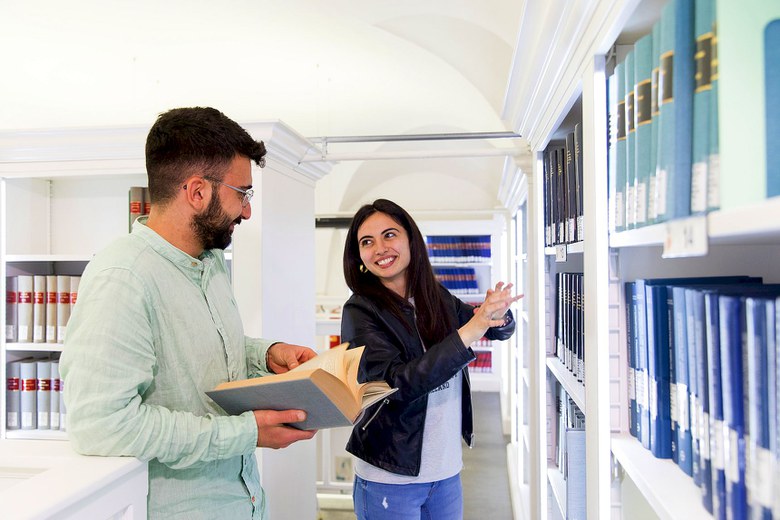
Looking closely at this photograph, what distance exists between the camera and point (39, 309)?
8.83ft

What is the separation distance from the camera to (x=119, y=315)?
109cm

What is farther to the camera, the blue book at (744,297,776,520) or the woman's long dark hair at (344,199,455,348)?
the woman's long dark hair at (344,199,455,348)

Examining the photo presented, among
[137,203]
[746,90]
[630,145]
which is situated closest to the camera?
[746,90]

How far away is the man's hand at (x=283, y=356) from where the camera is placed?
159 centimetres

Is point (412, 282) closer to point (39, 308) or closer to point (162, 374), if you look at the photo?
point (162, 374)

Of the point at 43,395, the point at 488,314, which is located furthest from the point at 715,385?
the point at 43,395

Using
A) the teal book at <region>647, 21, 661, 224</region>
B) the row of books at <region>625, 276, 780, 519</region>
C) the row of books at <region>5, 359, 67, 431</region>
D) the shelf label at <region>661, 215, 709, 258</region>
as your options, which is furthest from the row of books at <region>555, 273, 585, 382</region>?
the row of books at <region>5, 359, 67, 431</region>

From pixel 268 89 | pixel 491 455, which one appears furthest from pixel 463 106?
pixel 491 455

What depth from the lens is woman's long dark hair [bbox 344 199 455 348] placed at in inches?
78.4

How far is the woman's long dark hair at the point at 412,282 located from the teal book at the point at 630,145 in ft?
3.52

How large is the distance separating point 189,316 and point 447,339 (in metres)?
0.79

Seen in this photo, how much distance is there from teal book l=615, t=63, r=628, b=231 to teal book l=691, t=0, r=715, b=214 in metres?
0.32

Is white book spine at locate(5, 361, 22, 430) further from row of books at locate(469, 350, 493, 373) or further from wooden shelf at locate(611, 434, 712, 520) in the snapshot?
row of books at locate(469, 350, 493, 373)

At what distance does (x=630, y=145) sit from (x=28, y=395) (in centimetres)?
293
